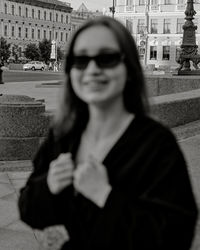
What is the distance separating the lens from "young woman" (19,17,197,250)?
1.51 m

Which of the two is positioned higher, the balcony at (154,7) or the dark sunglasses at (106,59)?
the balcony at (154,7)

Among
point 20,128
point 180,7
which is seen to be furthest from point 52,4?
point 20,128

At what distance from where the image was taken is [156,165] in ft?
5.01

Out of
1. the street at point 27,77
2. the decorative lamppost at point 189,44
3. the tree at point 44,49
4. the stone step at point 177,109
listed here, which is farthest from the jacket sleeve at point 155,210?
the tree at point 44,49

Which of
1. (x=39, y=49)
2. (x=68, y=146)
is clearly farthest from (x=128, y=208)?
(x=39, y=49)

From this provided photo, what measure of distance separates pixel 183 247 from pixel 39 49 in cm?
8037

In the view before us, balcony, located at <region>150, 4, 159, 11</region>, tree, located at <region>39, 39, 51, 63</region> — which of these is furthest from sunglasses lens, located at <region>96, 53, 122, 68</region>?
tree, located at <region>39, 39, 51, 63</region>

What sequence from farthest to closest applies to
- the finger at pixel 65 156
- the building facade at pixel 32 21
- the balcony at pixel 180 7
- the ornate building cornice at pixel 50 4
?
the ornate building cornice at pixel 50 4, the building facade at pixel 32 21, the balcony at pixel 180 7, the finger at pixel 65 156

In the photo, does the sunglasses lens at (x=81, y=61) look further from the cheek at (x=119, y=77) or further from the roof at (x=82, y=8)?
the roof at (x=82, y=8)

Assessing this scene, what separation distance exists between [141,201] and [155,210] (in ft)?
0.16

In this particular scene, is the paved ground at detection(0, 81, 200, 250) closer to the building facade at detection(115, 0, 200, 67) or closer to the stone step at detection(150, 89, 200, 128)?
the stone step at detection(150, 89, 200, 128)

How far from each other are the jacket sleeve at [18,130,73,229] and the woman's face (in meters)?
0.28

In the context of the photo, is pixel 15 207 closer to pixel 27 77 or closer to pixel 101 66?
pixel 101 66

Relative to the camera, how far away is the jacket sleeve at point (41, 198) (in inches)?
66.2
